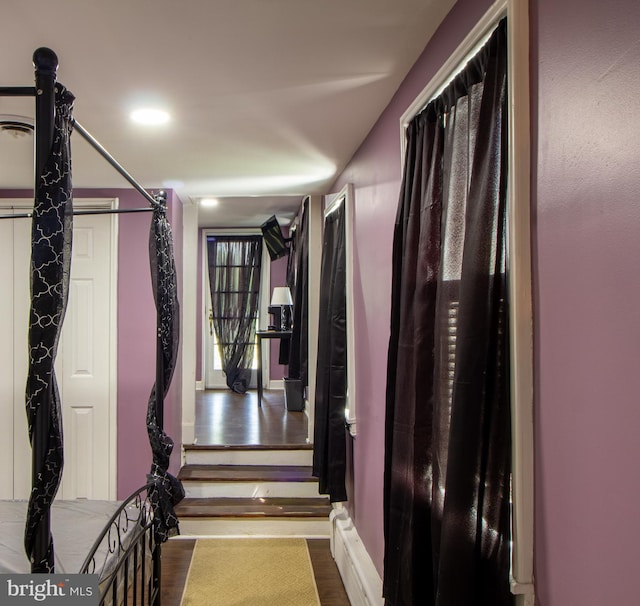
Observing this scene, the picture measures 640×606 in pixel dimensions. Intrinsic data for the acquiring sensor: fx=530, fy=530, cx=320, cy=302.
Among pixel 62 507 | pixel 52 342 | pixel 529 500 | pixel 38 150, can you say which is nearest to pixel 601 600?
pixel 529 500

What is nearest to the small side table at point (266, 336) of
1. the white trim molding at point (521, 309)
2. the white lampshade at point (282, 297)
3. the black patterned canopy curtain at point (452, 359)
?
the white lampshade at point (282, 297)

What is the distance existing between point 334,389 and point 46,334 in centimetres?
203

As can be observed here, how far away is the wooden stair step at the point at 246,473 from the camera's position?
3791mm

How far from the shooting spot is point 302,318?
4621 millimetres

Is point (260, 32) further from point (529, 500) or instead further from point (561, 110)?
point (529, 500)

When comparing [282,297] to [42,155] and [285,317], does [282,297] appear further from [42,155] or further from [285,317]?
[42,155]

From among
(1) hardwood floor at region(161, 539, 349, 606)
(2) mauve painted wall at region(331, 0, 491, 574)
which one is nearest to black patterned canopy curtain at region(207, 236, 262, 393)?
(1) hardwood floor at region(161, 539, 349, 606)

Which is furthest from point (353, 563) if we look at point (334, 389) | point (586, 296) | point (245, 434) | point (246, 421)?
point (246, 421)

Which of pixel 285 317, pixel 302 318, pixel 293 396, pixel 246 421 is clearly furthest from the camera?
pixel 285 317

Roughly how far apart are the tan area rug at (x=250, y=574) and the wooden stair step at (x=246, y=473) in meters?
0.42

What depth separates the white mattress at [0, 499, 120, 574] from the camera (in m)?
1.75

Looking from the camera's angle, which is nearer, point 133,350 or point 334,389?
point 334,389

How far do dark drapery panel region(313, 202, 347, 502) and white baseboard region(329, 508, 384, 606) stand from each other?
0.70 ft

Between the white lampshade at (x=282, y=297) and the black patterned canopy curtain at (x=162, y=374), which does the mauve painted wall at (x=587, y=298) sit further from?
the white lampshade at (x=282, y=297)
